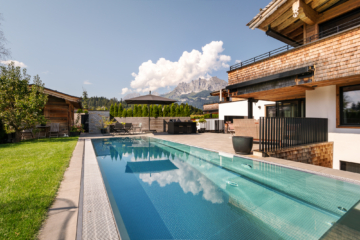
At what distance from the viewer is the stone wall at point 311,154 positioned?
5477 mm

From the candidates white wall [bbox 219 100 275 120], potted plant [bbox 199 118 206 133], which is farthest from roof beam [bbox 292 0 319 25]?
potted plant [bbox 199 118 206 133]

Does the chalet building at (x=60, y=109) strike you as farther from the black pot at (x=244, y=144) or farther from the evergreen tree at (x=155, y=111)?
the black pot at (x=244, y=144)

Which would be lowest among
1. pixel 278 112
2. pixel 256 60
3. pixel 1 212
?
pixel 1 212

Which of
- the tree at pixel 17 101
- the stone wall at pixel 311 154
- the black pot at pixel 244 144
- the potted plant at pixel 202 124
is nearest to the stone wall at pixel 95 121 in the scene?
the tree at pixel 17 101

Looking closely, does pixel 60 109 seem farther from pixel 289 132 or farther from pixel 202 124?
pixel 289 132

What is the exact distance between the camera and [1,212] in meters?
1.90

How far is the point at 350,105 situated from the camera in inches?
252

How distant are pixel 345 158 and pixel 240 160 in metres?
4.75

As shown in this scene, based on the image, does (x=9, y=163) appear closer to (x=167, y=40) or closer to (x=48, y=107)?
(x=48, y=107)

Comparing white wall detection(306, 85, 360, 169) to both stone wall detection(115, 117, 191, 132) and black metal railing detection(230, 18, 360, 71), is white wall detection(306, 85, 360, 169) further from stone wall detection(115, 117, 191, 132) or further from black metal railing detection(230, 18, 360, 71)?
stone wall detection(115, 117, 191, 132)

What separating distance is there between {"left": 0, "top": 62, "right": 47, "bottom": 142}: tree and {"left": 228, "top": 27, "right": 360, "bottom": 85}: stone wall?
12.3 metres

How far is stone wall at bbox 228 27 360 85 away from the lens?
17.0ft

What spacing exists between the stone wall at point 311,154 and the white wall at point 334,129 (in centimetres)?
25

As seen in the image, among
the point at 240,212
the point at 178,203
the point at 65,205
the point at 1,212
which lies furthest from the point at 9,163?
the point at 240,212
